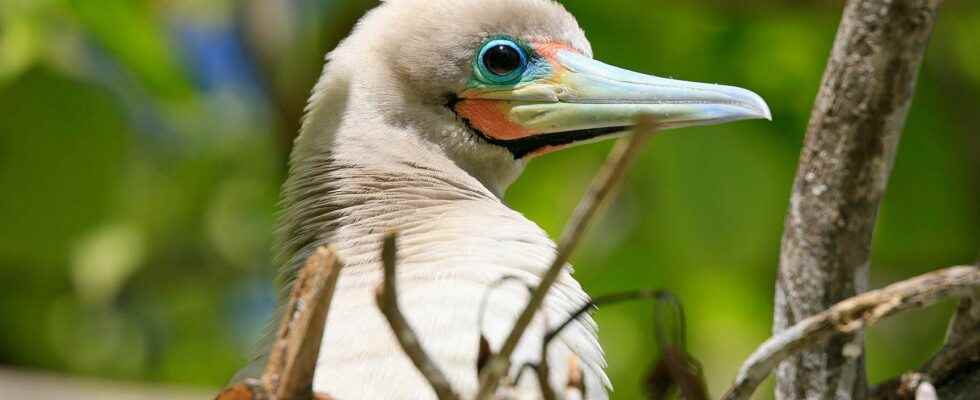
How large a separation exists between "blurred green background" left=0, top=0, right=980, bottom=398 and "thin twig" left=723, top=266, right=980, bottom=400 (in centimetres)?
246

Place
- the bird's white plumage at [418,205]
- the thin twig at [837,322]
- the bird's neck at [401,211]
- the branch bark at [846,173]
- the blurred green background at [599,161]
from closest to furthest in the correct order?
1. the thin twig at [837,322]
2. the branch bark at [846,173]
3. the bird's white plumage at [418,205]
4. the bird's neck at [401,211]
5. the blurred green background at [599,161]

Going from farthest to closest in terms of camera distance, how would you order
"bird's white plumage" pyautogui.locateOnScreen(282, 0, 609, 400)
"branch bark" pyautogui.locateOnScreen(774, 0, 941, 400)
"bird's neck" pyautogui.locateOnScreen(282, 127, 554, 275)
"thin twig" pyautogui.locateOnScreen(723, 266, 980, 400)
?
1. "bird's neck" pyautogui.locateOnScreen(282, 127, 554, 275)
2. "bird's white plumage" pyautogui.locateOnScreen(282, 0, 609, 400)
3. "branch bark" pyautogui.locateOnScreen(774, 0, 941, 400)
4. "thin twig" pyautogui.locateOnScreen(723, 266, 980, 400)

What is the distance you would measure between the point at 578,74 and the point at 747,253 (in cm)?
141

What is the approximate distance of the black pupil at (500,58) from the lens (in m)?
3.61

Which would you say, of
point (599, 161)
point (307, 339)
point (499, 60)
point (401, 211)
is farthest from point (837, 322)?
point (599, 161)

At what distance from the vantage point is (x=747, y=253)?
4.77m

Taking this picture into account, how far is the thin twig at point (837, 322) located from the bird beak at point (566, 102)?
1.27 meters

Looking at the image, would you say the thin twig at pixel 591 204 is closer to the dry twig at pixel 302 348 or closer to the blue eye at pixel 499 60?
the dry twig at pixel 302 348

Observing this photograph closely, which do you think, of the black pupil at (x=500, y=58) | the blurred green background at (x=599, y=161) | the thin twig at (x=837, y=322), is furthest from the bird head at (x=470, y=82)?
the thin twig at (x=837, y=322)

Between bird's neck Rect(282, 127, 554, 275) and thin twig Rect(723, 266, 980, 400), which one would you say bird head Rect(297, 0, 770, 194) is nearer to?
bird's neck Rect(282, 127, 554, 275)

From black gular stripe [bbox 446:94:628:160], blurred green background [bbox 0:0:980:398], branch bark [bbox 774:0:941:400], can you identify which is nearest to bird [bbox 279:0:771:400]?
black gular stripe [bbox 446:94:628:160]

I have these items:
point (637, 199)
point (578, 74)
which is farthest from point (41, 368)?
point (578, 74)

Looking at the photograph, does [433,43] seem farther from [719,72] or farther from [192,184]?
[192,184]

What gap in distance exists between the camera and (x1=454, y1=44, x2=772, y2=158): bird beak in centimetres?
335
